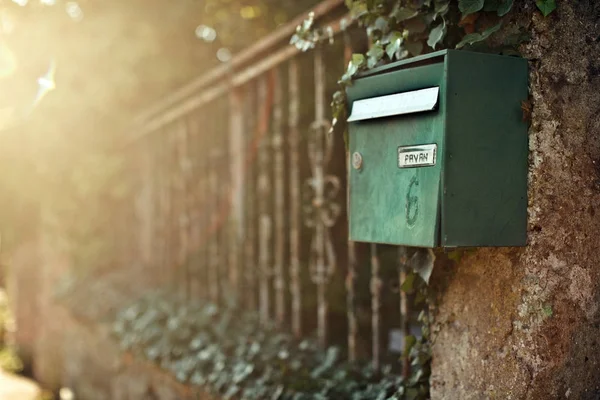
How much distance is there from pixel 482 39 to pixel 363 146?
0.47m

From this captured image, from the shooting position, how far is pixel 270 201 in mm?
4066

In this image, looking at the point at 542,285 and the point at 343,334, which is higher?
the point at 542,285

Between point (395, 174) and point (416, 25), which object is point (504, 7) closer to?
point (416, 25)

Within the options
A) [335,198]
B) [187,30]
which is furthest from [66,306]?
[335,198]

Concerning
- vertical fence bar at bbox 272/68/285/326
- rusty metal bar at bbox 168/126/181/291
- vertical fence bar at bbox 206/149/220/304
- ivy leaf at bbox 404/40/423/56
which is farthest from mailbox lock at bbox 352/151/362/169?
rusty metal bar at bbox 168/126/181/291

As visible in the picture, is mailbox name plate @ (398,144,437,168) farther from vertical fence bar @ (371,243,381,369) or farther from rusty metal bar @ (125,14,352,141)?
rusty metal bar @ (125,14,352,141)

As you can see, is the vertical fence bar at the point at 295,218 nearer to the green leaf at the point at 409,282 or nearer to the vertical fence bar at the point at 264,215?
the vertical fence bar at the point at 264,215

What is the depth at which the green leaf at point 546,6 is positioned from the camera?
5.63 ft

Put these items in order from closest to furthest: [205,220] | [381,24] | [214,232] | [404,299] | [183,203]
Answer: [381,24], [404,299], [214,232], [205,220], [183,203]

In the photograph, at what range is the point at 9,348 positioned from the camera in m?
9.11

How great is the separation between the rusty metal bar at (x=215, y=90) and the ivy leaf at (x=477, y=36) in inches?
34.0

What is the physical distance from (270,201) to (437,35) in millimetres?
2257

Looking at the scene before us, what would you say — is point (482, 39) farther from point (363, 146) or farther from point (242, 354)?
point (242, 354)

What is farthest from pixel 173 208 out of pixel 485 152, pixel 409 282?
pixel 485 152
